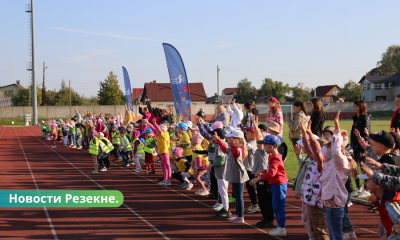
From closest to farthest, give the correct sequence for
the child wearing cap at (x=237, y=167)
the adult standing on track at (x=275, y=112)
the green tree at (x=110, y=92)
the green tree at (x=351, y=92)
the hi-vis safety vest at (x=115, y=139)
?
the child wearing cap at (x=237, y=167)
the adult standing on track at (x=275, y=112)
the hi-vis safety vest at (x=115, y=139)
the green tree at (x=110, y=92)
the green tree at (x=351, y=92)

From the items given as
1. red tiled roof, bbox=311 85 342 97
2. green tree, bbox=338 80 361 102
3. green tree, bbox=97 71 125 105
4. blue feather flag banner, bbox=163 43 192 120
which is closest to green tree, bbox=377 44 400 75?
green tree, bbox=338 80 361 102

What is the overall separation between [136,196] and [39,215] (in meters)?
2.42

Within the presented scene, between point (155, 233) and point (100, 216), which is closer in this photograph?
point (155, 233)

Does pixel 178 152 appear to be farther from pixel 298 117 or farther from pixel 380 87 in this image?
pixel 380 87

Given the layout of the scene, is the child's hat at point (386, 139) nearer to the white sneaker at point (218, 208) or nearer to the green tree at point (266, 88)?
the white sneaker at point (218, 208)

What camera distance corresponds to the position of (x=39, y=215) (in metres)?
7.47

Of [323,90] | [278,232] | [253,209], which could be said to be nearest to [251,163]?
[253,209]

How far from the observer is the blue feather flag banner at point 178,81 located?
44.6 feet

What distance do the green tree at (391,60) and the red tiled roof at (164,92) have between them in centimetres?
4716

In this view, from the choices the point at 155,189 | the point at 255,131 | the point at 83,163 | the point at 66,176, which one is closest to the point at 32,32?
the point at 83,163

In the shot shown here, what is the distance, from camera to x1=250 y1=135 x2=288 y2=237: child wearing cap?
582 cm

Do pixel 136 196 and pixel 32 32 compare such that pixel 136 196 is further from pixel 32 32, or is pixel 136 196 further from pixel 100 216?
pixel 32 32

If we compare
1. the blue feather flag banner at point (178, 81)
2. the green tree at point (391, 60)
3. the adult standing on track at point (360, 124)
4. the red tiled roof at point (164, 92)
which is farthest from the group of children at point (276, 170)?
the green tree at point (391, 60)

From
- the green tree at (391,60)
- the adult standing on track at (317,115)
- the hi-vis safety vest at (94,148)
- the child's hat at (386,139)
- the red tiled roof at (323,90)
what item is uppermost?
the green tree at (391,60)
